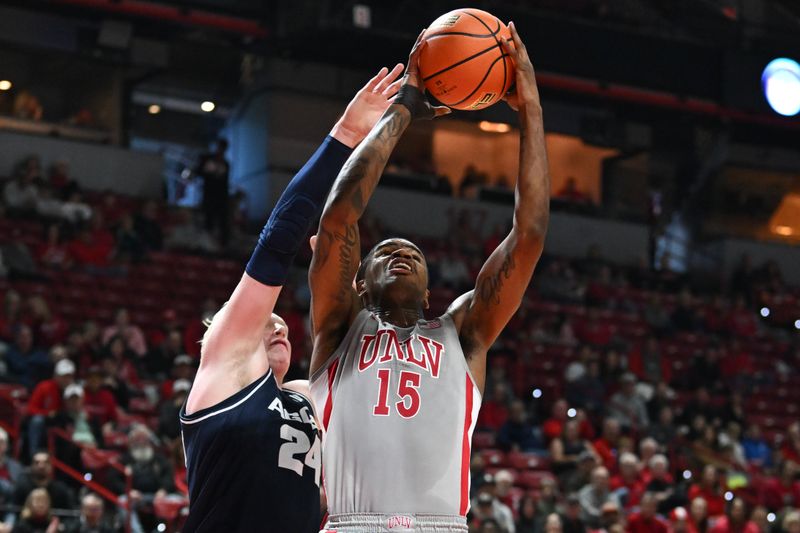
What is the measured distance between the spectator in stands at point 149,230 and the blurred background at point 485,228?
0.05 metres

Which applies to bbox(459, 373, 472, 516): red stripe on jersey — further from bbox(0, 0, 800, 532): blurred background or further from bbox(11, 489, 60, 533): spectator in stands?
bbox(0, 0, 800, 532): blurred background

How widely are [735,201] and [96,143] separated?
42.9 feet

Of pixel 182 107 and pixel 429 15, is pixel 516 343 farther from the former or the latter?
pixel 182 107

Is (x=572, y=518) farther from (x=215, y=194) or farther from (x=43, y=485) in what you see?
(x=215, y=194)

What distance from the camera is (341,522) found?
4.21 meters

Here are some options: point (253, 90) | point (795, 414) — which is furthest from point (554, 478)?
point (253, 90)

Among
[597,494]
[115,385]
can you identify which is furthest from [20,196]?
[597,494]

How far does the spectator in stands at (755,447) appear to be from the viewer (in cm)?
1739

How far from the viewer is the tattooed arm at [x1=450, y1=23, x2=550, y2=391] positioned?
4.52 meters

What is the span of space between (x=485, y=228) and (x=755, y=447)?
6.91 meters

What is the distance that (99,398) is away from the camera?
1305 centimetres

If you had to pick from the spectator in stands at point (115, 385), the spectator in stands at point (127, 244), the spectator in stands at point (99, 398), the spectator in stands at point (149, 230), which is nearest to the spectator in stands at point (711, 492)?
the spectator in stands at point (115, 385)

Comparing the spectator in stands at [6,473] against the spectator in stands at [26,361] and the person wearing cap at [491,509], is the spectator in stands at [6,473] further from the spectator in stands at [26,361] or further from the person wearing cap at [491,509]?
the person wearing cap at [491,509]

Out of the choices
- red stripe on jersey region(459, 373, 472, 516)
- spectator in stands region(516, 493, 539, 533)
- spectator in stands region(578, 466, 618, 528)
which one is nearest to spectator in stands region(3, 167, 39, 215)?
spectator in stands region(516, 493, 539, 533)
